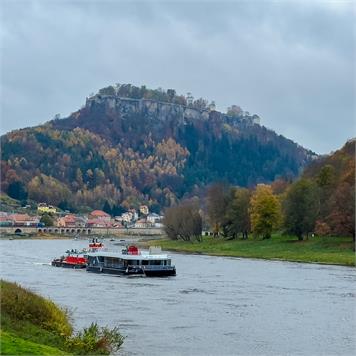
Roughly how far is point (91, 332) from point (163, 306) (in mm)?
15928

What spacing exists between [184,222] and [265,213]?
90.0 feet

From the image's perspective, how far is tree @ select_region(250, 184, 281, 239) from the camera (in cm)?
10000

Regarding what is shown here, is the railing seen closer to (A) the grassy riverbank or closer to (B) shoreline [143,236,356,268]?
(B) shoreline [143,236,356,268]

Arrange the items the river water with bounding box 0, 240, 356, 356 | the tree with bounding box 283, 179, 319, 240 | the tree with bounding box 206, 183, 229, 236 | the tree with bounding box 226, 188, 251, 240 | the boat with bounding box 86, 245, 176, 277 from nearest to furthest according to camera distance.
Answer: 1. the river water with bounding box 0, 240, 356, 356
2. the boat with bounding box 86, 245, 176, 277
3. the tree with bounding box 283, 179, 319, 240
4. the tree with bounding box 226, 188, 251, 240
5. the tree with bounding box 206, 183, 229, 236

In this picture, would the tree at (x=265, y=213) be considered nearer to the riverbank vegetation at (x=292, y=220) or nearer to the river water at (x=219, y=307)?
the riverbank vegetation at (x=292, y=220)

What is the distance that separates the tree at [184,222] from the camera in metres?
124

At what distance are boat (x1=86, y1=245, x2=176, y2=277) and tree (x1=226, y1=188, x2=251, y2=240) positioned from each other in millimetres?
34801

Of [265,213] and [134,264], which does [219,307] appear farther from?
[265,213]

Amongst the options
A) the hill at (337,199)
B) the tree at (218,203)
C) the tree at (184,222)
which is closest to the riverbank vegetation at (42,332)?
the hill at (337,199)

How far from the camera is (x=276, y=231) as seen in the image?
10856 cm

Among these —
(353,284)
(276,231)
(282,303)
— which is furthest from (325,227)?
(282,303)

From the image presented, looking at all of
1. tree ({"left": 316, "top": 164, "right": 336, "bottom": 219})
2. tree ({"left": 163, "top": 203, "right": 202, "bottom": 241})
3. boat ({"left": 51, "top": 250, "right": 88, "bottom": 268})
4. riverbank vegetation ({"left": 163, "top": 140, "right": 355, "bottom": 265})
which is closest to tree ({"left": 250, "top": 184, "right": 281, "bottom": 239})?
riverbank vegetation ({"left": 163, "top": 140, "right": 355, "bottom": 265})

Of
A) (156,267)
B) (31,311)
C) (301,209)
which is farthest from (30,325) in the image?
(301,209)

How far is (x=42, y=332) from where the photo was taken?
27.0m
